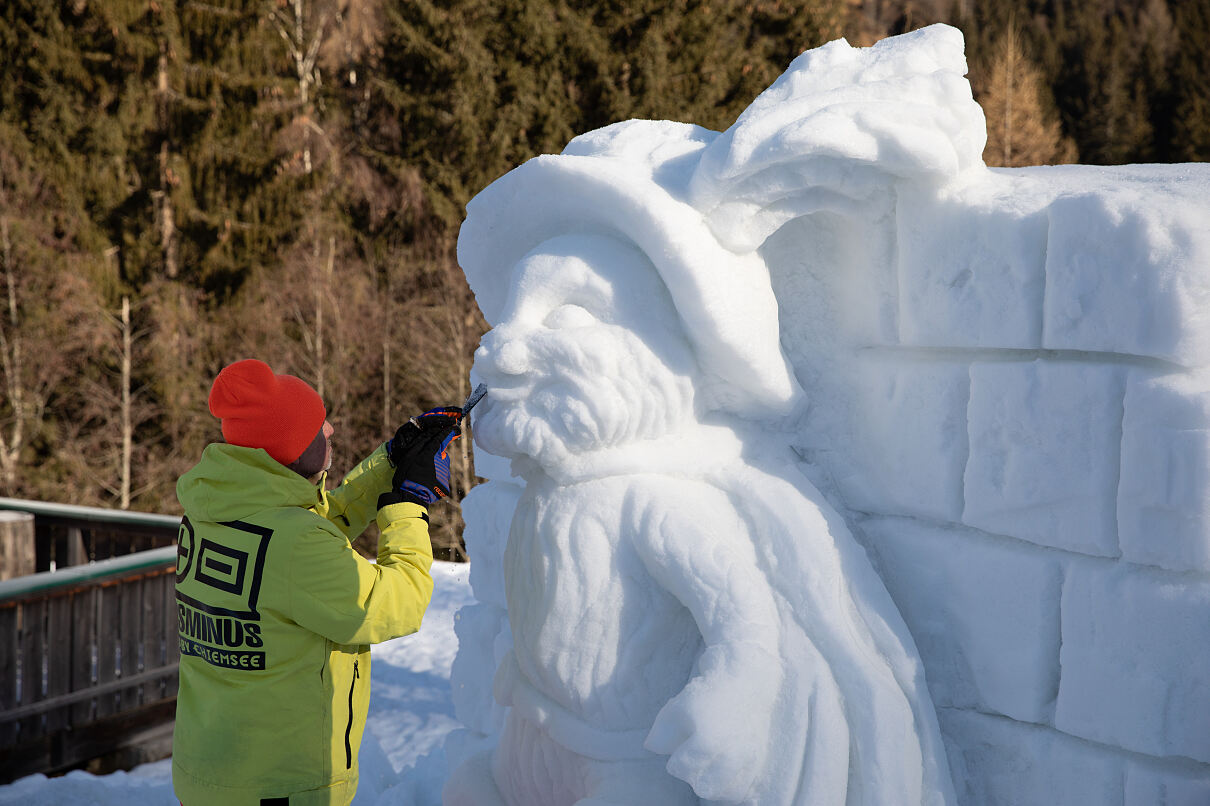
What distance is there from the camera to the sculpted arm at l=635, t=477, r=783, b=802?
159 cm

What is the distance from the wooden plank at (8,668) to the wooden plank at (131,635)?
20.9 inches

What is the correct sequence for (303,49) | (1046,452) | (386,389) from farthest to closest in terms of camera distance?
(303,49) < (386,389) < (1046,452)

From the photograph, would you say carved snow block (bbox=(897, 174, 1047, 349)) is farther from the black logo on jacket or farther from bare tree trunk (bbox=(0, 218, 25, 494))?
bare tree trunk (bbox=(0, 218, 25, 494))

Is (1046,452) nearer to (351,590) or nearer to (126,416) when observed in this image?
(351,590)

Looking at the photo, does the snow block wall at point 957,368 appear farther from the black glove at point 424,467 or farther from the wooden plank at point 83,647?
the wooden plank at point 83,647

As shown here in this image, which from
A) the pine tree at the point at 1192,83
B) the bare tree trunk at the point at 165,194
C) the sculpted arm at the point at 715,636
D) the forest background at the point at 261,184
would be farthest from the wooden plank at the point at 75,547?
the pine tree at the point at 1192,83

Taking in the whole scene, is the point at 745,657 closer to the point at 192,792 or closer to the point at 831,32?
the point at 192,792

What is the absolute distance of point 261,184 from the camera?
41.7 feet

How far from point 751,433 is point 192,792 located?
1441mm

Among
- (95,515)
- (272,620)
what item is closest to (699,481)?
(272,620)

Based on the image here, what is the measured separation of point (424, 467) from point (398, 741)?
276cm

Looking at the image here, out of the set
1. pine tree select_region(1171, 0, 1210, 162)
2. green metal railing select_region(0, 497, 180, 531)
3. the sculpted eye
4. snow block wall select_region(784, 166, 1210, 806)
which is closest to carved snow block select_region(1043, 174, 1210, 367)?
snow block wall select_region(784, 166, 1210, 806)

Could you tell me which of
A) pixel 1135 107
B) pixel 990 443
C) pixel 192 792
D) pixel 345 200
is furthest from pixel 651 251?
pixel 1135 107

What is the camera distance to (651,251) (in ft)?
6.10
